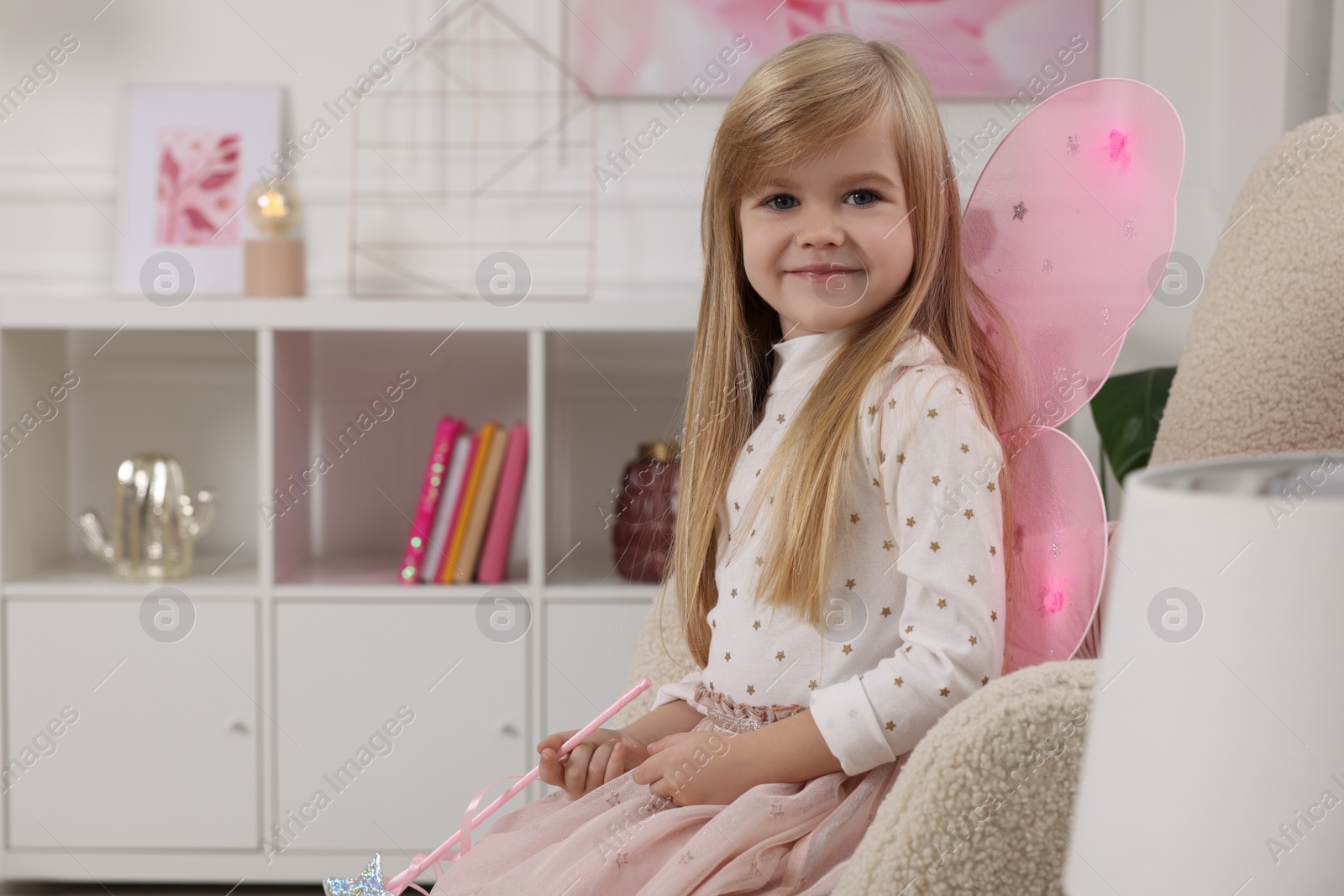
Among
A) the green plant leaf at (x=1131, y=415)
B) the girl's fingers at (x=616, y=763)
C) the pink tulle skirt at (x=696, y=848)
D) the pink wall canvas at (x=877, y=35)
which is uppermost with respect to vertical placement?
the pink wall canvas at (x=877, y=35)

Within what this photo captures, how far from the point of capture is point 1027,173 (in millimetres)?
872

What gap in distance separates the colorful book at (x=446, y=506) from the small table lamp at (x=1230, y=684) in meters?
1.27

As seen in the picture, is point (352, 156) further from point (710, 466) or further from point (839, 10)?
point (710, 466)

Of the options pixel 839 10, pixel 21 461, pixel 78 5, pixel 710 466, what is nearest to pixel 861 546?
pixel 710 466

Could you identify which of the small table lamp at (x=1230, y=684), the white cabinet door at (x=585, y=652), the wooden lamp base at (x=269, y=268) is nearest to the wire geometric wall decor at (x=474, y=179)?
the wooden lamp base at (x=269, y=268)

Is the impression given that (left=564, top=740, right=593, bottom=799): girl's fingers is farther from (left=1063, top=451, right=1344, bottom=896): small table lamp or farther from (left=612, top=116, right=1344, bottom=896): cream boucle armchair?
(left=1063, top=451, right=1344, bottom=896): small table lamp

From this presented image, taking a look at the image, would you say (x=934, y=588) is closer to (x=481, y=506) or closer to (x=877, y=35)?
(x=481, y=506)

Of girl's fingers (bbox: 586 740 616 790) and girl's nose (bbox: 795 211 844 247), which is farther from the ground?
girl's nose (bbox: 795 211 844 247)

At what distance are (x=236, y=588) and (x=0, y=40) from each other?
1.04m

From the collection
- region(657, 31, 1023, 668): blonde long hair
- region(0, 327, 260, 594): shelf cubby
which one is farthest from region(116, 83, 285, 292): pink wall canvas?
region(657, 31, 1023, 668): blonde long hair

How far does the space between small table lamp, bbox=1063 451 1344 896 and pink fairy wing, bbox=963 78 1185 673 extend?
1.37ft

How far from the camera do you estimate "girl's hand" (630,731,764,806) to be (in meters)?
0.79

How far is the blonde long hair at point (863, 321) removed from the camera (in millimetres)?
836

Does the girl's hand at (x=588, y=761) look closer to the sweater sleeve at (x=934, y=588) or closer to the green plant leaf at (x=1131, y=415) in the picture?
the sweater sleeve at (x=934, y=588)
